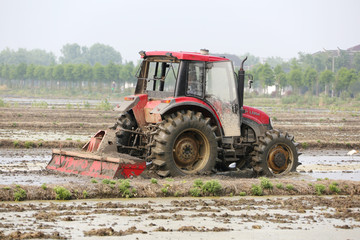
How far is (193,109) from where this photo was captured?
13.9 metres

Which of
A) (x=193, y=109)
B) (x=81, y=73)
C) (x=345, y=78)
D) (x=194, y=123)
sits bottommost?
(x=194, y=123)

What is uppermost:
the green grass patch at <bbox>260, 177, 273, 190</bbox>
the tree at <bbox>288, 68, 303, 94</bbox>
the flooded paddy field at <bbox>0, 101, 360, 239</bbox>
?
the tree at <bbox>288, 68, 303, 94</bbox>

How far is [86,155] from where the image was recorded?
1363 cm

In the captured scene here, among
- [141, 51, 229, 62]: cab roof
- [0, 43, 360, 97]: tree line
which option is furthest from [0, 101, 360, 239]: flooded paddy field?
[0, 43, 360, 97]: tree line

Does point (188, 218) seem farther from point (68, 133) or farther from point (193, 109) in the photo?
point (68, 133)

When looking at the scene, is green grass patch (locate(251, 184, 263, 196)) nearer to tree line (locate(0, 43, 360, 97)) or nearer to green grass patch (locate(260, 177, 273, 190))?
green grass patch (locate(260, 177, 273, 190))

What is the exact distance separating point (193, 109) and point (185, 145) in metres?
0.87

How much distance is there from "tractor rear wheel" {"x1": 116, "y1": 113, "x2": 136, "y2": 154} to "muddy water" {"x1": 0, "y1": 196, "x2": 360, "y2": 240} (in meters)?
3.64

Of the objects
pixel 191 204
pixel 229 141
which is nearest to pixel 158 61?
pixel 229 141

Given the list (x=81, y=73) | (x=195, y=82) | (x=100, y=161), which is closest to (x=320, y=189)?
(x=195, y=82)

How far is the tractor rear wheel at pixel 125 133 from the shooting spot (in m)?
14.6

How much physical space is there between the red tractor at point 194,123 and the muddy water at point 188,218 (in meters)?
2.44

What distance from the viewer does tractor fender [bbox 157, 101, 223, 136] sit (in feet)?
43.1

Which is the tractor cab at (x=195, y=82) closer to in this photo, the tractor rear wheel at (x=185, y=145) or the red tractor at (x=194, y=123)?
the red tractor at (x=194, y=123)
